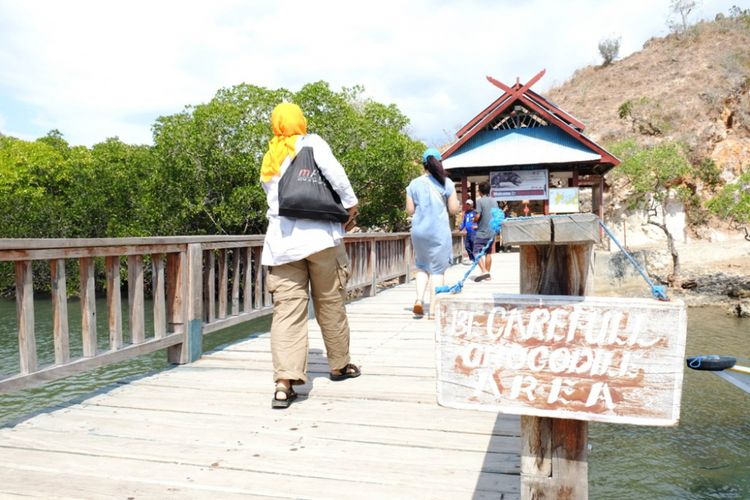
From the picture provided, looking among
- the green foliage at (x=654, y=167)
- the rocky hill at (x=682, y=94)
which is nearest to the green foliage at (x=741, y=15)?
the rocky hill at (x=682, y=94)

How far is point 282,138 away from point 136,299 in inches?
62.2

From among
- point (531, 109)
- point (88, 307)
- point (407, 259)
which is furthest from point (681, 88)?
point (88, 307)

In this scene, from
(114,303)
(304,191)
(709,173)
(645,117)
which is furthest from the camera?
(645,117)

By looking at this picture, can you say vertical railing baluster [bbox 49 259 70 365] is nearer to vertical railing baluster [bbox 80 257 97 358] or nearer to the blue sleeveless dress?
vertical railing baluster [bbox 80 257 97 358]

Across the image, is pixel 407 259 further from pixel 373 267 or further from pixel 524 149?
pixel 524 149

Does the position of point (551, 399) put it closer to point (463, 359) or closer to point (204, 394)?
point (463, 359)

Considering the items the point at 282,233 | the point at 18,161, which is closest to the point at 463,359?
the point at 282,233

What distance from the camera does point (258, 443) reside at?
2.79m

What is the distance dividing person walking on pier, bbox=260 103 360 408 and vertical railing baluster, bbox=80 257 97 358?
108 cm

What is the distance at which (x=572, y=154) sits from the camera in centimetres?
2059

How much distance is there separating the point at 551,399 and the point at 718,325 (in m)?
16.3

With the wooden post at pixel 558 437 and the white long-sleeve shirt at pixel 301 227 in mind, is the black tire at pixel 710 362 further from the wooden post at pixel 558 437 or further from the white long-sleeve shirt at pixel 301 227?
the white long-sleeve shirt at pixel 301 227

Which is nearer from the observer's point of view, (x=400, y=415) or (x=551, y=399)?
(x=551, y=399)

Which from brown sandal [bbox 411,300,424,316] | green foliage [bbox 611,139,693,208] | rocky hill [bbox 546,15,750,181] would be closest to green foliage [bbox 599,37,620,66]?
rocky hill [bbox 546,15,750,181]
